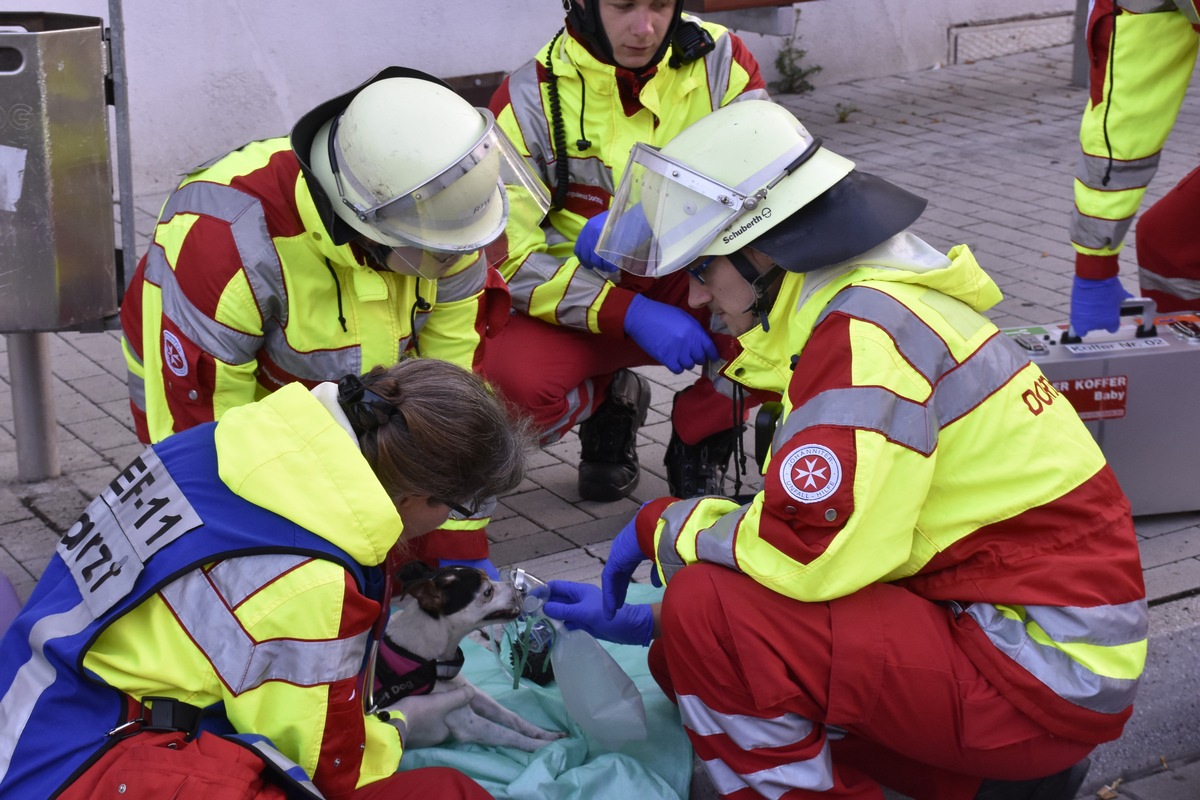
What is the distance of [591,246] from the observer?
12.0ft

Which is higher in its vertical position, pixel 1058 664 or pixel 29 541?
pixel 1058 664

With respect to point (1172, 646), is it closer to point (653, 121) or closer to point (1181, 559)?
point (1181, 559)

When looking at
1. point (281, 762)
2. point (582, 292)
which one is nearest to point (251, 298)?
point (582, 292)

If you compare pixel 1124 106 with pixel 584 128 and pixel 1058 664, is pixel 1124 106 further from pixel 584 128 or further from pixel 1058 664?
pixel 1058 664

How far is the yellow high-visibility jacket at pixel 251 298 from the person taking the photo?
9.82 feet

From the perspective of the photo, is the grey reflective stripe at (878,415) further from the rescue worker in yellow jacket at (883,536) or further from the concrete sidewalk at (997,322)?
the concrete sidewalk at (997,322)

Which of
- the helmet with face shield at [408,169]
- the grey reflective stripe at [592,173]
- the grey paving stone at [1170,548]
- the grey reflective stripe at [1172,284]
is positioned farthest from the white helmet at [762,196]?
the grey reflective stripe at [1172,284]

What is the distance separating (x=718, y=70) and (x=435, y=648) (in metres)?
1.96

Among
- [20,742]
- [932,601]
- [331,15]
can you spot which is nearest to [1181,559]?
[932,601]

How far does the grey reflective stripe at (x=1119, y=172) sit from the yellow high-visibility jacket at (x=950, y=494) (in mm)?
1383

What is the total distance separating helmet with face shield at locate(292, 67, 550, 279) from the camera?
2771mm

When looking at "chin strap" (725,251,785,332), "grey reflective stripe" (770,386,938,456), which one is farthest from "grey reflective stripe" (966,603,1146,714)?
"chin strap" (725,251,785,332)

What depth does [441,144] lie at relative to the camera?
9.15 ft

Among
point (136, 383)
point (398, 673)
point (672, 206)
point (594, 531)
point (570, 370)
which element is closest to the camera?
point (672, 206)
